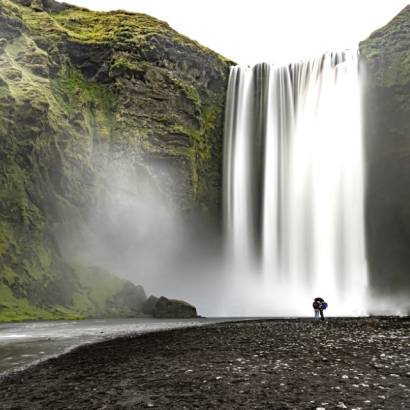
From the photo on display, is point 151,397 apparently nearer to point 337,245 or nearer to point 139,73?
point 337,245

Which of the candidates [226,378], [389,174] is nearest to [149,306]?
[389,174]

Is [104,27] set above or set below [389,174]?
above

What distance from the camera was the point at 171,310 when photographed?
50.6 meters

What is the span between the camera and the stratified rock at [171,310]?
50219 millimetres

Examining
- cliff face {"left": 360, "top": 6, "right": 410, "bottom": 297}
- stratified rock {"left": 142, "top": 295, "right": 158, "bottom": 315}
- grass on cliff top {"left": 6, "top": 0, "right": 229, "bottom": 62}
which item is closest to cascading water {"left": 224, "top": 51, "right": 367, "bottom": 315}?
cliff face {"left": 360, "top": 6, "right": 410, "bottom": 297}

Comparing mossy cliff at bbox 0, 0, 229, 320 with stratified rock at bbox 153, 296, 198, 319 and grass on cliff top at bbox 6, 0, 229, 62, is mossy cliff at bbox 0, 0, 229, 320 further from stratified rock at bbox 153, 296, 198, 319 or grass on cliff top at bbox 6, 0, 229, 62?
stratified rock at bbox 153, 296, 198, 319

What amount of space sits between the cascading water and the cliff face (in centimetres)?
190

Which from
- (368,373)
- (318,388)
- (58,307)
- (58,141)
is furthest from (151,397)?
(58,141)

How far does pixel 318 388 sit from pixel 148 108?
71.1 metres

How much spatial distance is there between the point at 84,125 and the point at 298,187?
37.1m

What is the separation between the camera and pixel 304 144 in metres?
70.5

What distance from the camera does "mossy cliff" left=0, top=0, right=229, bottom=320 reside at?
185 feet

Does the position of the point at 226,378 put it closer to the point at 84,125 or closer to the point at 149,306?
the point at 149,306

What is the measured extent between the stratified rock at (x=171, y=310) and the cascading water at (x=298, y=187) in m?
16.1
